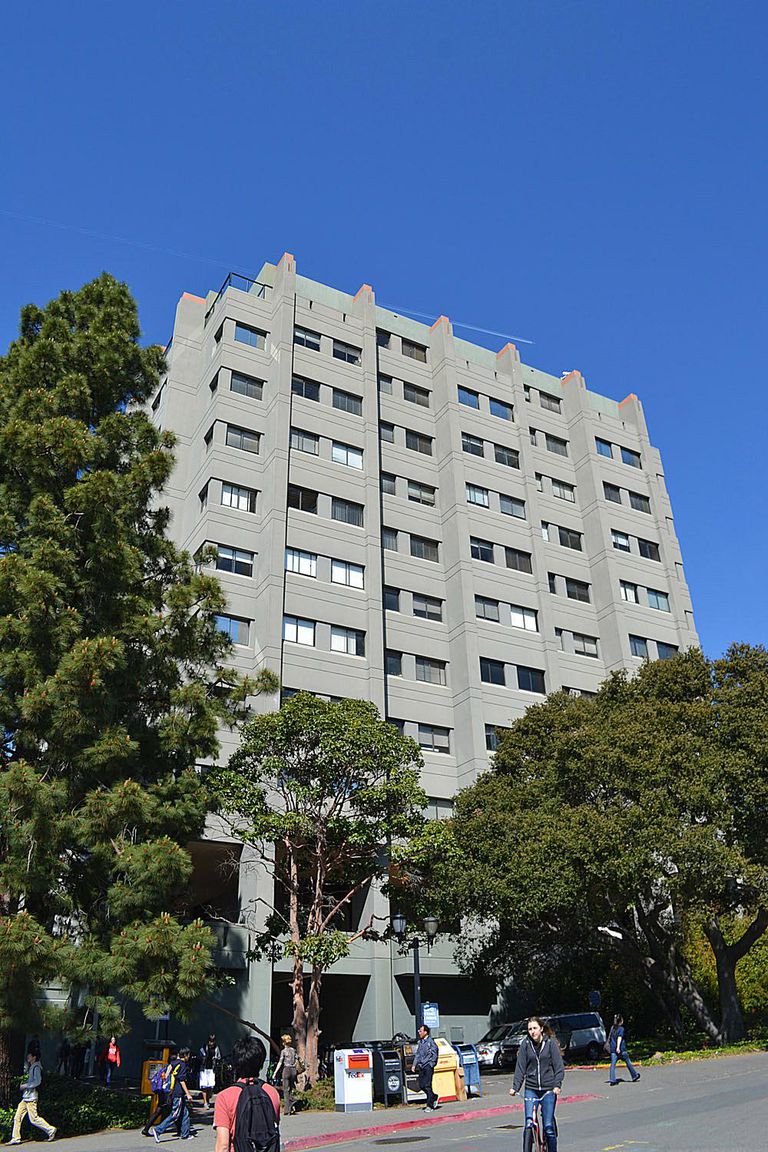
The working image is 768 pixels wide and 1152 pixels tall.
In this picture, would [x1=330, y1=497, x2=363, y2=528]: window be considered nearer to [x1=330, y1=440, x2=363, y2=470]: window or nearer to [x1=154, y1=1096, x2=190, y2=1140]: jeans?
[x1=330, y1=440, x2=363, y2=470]: window

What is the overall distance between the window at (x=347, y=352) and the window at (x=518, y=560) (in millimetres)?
12761

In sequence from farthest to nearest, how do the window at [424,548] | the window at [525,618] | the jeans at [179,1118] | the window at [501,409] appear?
1. the window at [501,409]
2. the window at [525,618]
3. the window at [424,548]
4. the jeans at [179,1118]

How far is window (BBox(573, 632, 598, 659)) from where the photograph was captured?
4838cm

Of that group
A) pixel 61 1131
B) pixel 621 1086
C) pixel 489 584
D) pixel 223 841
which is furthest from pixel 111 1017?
pixel 489 584

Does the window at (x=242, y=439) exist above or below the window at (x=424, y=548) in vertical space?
above

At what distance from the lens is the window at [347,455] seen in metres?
43.7

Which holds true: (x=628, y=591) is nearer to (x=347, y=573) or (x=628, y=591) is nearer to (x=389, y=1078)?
(x=347, y=573)

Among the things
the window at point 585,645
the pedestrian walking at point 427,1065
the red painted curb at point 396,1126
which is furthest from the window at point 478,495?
the red painted curb at point 396,1126

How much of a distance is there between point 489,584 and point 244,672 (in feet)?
49.1

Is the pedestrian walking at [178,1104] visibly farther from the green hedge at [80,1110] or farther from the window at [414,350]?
the window at [414,350]

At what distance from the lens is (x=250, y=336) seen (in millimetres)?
44719

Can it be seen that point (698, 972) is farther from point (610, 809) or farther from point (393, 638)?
point (393, 638)

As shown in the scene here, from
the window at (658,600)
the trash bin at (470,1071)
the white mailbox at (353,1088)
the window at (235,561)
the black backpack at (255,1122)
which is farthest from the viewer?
the window at (658,600)

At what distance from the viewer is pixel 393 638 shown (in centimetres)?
4219
